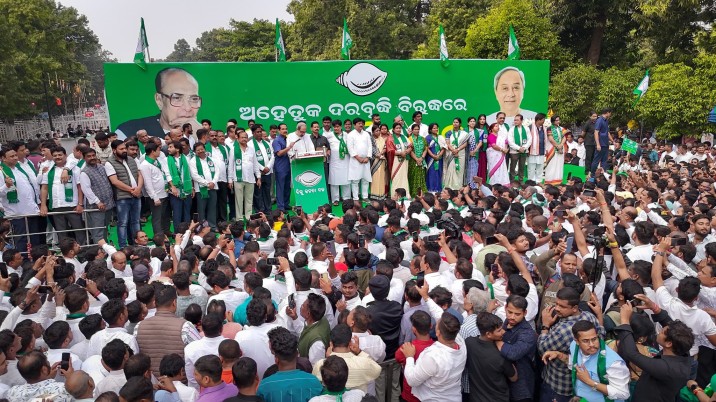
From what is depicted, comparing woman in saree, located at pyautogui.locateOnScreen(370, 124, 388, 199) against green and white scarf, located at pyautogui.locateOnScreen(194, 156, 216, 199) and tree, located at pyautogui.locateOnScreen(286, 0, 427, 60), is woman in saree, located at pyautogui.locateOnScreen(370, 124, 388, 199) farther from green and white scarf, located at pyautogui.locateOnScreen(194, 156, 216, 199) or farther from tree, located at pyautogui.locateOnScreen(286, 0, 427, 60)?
tree, located at pyautogui.locateOnScreen(286, 0, 427, 60)

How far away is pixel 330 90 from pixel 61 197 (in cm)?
590

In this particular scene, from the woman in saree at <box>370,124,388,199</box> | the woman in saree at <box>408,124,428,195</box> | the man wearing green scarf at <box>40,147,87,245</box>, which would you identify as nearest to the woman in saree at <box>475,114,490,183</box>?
the woman in saree at <box>408,124,428,195</box>

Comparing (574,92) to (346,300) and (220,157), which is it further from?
(346,300)

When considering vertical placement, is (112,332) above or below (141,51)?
below

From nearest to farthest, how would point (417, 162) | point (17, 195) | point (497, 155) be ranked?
point (17, 195) < point (417, 162) < point (497, 155)

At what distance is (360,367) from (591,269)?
2.36 meters

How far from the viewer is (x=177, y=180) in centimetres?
845

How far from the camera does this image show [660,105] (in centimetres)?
1723

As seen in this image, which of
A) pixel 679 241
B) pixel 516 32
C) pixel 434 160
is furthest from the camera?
pixel 516 32

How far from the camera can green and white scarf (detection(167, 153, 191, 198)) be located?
27.6 ft

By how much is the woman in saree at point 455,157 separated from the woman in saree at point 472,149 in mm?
102

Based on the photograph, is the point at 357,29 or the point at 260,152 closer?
the point at 260,152

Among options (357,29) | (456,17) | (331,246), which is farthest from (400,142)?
(357,29)

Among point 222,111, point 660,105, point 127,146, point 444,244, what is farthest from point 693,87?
point 127,146
